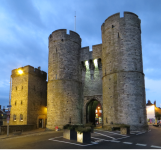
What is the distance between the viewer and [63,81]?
2805 centimetres

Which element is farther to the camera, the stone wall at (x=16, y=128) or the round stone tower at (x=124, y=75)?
the stone wall at (x=16, y=128)

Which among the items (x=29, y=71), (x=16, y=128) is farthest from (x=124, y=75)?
(x=29, y=71)

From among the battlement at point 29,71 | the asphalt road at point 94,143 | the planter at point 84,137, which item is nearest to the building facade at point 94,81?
the battlement at point 29,71

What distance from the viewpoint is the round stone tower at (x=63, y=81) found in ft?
89.7

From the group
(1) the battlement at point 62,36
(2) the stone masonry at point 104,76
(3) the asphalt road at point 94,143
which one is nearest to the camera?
(3) the asphalt road at point 94,143

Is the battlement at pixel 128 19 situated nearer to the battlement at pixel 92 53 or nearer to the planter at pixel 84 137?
the battlement at pixel 92 53

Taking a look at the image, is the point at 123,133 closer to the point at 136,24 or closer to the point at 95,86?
the point at 95,86

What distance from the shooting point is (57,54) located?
29.2m

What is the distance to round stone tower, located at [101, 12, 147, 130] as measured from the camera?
74.1 feet

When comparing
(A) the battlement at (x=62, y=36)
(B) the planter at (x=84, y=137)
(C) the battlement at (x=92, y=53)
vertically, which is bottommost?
(B) the planter at (x=84, y=137)

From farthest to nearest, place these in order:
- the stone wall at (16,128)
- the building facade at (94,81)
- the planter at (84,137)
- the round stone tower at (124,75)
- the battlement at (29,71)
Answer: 1. the battlement at (29,71)
2. the stone wall at (16,128)
3. the building facade at (94,81)
4. the round stone tower at (124,75)
5. the planter at (84,137)

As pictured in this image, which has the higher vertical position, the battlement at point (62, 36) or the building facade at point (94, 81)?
the battlement at point (62, 36)

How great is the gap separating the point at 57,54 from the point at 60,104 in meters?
8.26

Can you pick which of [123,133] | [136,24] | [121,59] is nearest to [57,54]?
[121,59]
